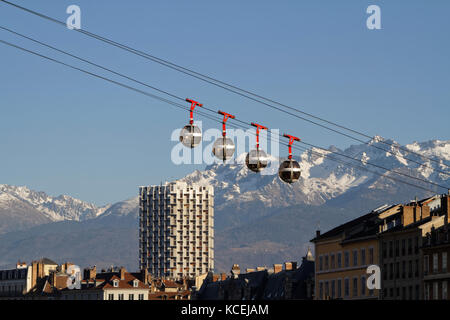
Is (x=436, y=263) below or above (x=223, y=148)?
above

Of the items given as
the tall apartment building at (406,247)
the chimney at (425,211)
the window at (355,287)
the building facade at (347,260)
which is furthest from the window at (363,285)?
the chimney at (425,211)

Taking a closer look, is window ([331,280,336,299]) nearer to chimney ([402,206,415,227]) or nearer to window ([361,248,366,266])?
window ([361,248,366,266])

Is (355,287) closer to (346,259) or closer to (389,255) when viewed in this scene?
(346,259)

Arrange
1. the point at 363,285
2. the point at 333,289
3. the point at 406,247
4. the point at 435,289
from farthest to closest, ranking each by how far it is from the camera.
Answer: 1. the point at 333,289
2. the point at 363,285
3. the point at 406,247
4. the point at 435,289

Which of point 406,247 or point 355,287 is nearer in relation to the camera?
point 406,247

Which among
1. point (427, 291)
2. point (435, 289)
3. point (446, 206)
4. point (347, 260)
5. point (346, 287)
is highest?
point (446, 206)

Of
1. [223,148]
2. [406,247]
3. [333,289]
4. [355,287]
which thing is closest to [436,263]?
[406,247]

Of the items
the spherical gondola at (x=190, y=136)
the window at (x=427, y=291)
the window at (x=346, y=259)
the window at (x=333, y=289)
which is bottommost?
the window at (x=427, y=291)

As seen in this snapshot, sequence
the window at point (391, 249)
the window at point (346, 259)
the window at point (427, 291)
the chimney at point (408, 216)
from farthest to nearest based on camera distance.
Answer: the window at point (346, 259)
the window at point (391, 249)
the chimney at point (408, 216)
the window at point (427, 291)

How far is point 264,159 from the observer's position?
52.4 metres

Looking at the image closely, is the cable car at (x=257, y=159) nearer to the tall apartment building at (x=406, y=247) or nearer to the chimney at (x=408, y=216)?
the tall apartment building at (x=406, y=247)

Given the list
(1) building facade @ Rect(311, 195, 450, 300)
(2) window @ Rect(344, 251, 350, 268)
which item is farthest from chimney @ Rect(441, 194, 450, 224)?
(2) window @ Rect(344, 251, 350, 268)
